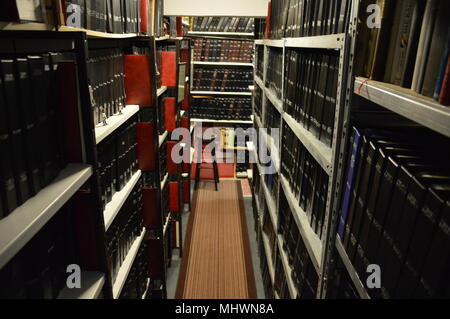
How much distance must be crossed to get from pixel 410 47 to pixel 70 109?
33.9 inches

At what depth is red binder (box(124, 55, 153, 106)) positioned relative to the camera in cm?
174

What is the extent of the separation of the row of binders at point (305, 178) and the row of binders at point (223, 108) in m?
2.88

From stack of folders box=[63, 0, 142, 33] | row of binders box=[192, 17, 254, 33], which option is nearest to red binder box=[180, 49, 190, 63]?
stack of folders box=[63, 0, 142, 33]

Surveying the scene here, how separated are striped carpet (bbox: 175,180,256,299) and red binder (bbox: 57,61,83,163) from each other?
191 centimetres

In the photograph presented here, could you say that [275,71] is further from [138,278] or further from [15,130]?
[15,130]

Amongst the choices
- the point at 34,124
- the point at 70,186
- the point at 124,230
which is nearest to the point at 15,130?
the point at 34,124

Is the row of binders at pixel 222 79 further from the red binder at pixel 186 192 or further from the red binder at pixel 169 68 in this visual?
the red binder at pixel 169 68

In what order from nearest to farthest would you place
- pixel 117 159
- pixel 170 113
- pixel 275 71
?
pixel 117 159 < pixel 275 71 < pixel 170 113

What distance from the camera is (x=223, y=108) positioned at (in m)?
4.76

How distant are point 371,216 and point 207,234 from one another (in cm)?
280

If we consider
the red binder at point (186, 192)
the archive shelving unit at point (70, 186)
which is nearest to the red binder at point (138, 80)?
the archive shelving unit at point (70, 186)

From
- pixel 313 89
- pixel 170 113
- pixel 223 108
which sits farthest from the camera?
pixel 223 108
